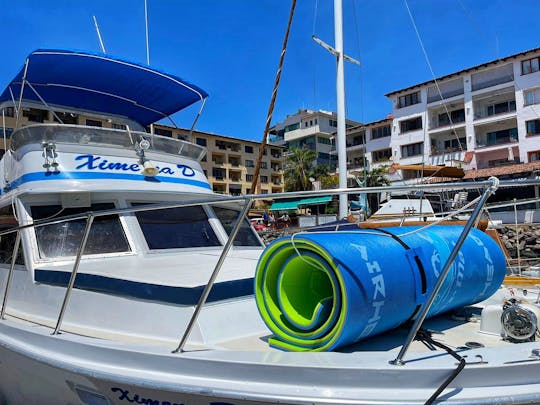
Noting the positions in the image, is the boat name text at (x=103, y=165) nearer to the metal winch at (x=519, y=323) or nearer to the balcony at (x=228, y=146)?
the metal winch at (x=519, y=323)

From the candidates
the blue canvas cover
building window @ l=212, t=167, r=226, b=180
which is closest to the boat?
the blue canvas cover

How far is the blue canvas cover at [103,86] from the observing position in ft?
17.7

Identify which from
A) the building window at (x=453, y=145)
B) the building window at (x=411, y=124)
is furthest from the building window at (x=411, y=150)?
the building window at (x=453, y=145)

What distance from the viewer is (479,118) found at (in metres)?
33.8

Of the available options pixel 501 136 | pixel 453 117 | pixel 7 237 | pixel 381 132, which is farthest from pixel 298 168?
pixel 7 237

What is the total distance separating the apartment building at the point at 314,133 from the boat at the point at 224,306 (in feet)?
150

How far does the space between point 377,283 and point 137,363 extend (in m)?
1.27

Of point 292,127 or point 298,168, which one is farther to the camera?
point 292,127

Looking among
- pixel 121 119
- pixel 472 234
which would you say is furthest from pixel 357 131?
pixel 472 234

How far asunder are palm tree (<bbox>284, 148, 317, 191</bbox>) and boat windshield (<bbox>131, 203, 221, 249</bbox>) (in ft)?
122

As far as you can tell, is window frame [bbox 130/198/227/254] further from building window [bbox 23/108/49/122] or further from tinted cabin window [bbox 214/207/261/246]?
building window [bbox 23/108/49/122]

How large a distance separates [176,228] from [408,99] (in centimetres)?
3664

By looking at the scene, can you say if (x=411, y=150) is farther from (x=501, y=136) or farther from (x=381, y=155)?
(x=501, y=136)

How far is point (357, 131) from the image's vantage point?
143ft
